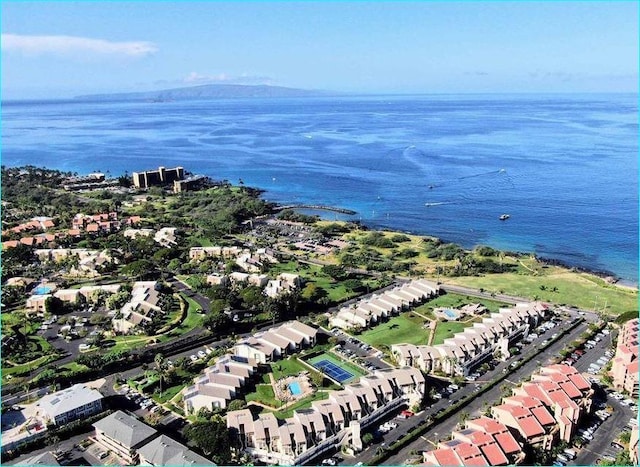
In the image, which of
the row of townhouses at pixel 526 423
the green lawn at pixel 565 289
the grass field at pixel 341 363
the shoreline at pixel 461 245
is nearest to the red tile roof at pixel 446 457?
the row of townhouses at pixel 526 423

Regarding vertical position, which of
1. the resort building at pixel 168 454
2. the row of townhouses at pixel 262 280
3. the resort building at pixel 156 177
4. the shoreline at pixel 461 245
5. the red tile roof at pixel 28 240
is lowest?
the shoreline at pixel 461 245

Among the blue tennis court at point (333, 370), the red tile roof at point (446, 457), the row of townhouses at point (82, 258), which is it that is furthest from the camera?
the row of townhouses at point (82, 258)

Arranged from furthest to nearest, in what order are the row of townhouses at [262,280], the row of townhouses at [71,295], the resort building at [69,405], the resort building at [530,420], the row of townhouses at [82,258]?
the row of townhouses at [82,258]
the row of townhouses at [262,280]
the row of townhouses at [71,295]
the resort building at [69,405]
the resort building at [530,420]

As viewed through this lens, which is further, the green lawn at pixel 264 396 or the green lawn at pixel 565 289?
the green lawn at pixel 565 289

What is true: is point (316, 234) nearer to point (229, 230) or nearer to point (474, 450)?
point (229, 230)

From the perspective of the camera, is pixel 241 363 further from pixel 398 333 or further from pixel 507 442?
pixel 507 442

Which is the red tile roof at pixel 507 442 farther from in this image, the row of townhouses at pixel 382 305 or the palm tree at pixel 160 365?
the palm tree at pixel 160 365
